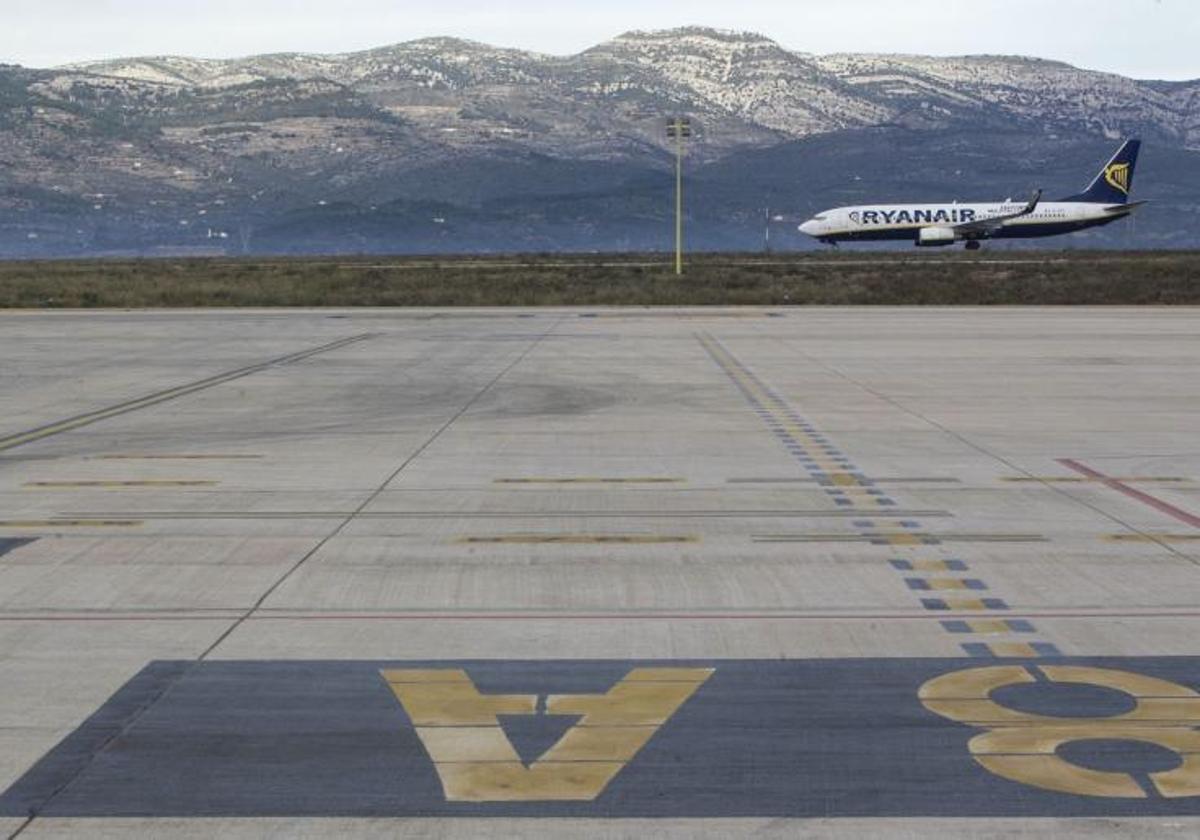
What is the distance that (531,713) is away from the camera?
34.6 ft

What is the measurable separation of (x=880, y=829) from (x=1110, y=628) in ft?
16.2

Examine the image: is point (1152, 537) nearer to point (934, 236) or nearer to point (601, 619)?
point (601, 619)

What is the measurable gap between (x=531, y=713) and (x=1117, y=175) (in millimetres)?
168542

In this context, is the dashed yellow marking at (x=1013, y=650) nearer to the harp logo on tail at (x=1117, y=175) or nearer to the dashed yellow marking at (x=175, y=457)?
the dashed yellow marking at (x=175, y=457)

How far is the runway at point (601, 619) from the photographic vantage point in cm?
907

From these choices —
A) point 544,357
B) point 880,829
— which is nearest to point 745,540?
point 880,829

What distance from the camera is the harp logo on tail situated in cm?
16788

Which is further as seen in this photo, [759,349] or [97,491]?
[759,349]

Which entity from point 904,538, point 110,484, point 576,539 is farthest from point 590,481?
point 110,484

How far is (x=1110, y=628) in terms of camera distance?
1277 cm

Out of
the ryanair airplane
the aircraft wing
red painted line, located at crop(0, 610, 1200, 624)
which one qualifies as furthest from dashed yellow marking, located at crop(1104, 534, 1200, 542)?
the aircraft wing

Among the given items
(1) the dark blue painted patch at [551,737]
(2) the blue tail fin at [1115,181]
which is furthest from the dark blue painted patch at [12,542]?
(2) the blue tail fin at [1115,181]

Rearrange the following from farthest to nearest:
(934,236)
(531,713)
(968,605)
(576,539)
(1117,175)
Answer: (1117,175) < (934,236) < (576,539) < (968,605) < (531,713)

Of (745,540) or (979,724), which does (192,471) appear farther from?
(979,724)
